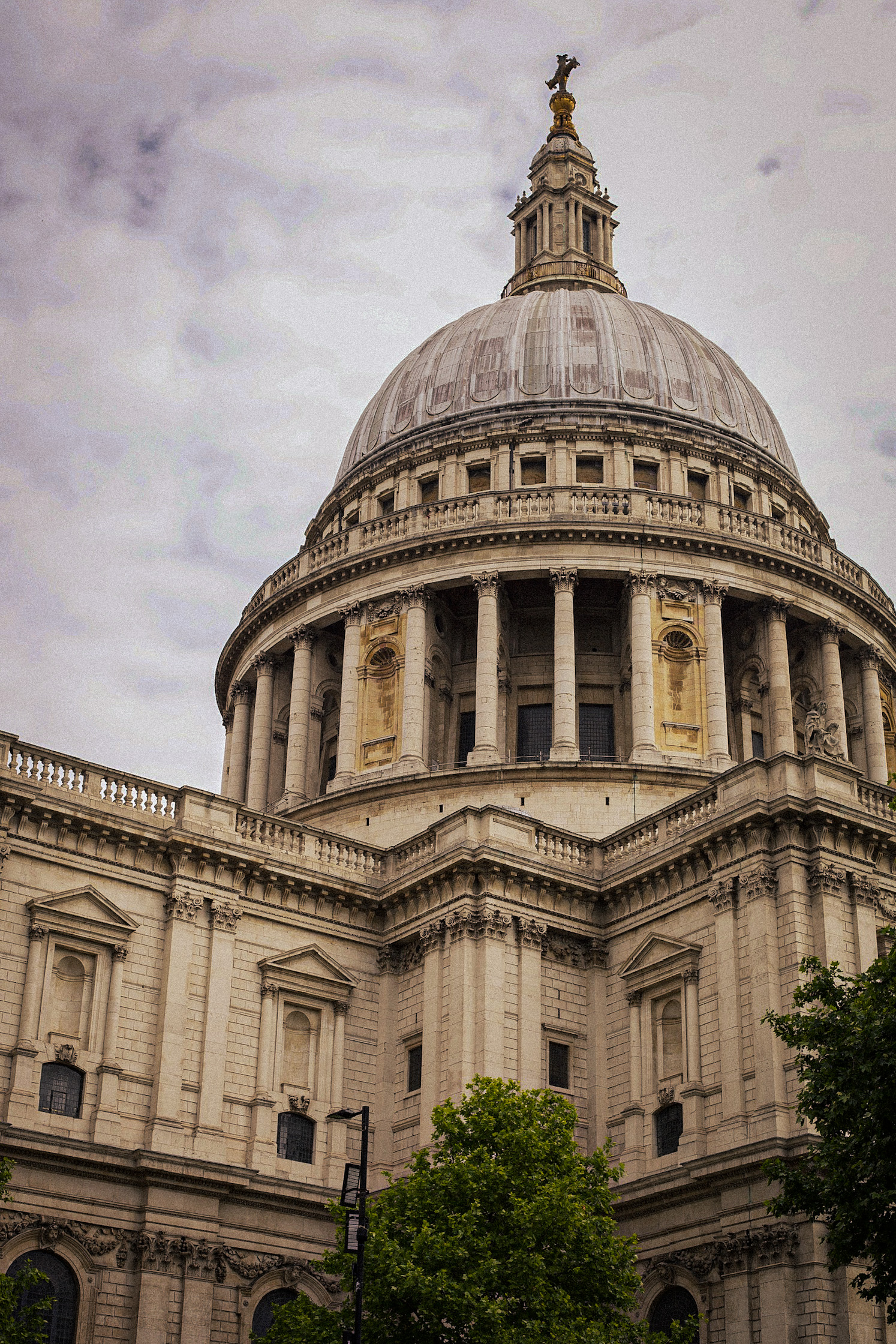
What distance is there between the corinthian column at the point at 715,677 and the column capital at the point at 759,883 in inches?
558

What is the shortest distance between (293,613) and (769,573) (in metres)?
16.6

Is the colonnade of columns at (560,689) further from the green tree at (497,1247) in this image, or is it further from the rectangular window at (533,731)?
the green tree at (497,1247)

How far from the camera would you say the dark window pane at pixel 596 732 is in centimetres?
5397

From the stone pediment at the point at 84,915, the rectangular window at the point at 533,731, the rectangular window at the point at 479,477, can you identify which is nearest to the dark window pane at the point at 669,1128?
the stone pediment at the point at 84,915

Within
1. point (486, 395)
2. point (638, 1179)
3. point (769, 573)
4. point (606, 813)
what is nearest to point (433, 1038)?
point (638, 1179)

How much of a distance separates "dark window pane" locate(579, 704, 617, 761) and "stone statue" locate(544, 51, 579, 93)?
37.8 meters

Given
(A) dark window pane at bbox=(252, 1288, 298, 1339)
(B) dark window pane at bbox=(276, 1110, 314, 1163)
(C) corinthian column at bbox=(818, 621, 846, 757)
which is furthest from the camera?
(C) corinthian column at bbox=(818, 621, 846, 757)

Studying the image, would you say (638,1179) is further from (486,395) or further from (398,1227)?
(486,395)

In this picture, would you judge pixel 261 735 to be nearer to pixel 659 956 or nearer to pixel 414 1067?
pixel 414 1067

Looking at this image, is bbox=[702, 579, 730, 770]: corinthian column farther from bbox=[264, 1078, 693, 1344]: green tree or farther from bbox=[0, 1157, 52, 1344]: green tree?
bbox=[0, 1157, 52, 1344]: green tree

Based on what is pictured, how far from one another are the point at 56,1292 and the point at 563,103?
60.5 meters

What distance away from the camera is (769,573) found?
56406 millimetres

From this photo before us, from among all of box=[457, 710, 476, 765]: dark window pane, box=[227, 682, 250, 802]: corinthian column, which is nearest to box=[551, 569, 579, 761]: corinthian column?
box=[457, 710, 476, 765]: dark window pane

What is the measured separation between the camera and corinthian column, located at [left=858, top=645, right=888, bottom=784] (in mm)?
56562
